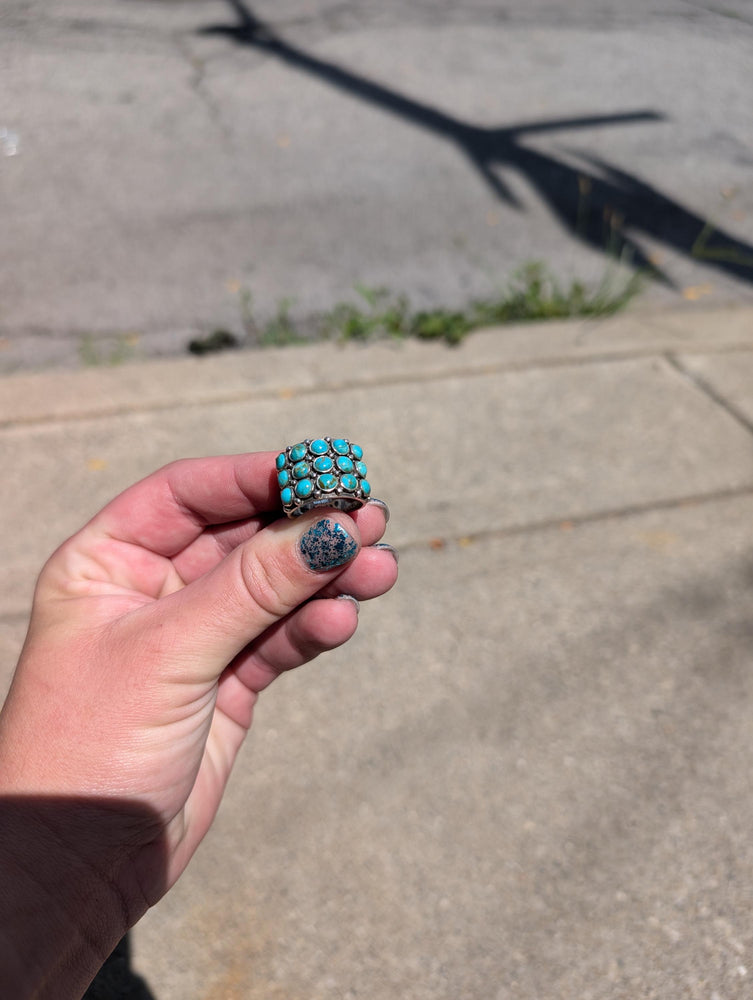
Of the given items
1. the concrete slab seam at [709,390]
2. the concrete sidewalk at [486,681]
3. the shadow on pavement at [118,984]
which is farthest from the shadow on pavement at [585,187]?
the shadow on pavement at [118,984]

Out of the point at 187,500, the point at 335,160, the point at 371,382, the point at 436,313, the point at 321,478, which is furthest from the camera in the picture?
the point at 335,160

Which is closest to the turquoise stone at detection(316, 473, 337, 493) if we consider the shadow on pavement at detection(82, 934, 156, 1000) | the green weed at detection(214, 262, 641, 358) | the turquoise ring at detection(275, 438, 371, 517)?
the turquoise ring at detection(275, 438, 371, 517)

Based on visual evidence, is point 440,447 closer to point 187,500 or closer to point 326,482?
point 187,500

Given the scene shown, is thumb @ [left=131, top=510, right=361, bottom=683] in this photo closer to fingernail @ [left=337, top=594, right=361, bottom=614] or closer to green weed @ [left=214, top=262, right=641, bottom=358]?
fingernail @ [left=337, top=594, right=361, bottom=614]

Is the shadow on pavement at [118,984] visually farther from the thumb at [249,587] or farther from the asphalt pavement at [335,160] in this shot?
the asphalt pavement at [335,160]

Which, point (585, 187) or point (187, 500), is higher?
point (187, 500)

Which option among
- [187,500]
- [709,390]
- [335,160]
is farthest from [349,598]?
[335,160]
